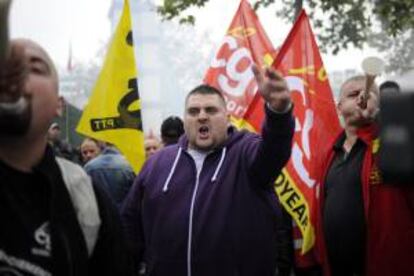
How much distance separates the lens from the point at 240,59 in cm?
758

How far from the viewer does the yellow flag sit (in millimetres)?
6918

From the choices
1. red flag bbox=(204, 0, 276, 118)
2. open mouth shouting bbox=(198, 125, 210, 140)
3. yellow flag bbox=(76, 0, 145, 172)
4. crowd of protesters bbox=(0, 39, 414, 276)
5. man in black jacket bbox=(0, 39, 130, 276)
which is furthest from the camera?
red flag bbox=(204, 0, 276, 118)

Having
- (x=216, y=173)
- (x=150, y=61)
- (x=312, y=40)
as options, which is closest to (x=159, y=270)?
(x=216, y=173)

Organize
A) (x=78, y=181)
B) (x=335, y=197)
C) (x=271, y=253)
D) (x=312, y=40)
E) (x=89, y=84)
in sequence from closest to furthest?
(x=78, y=181) → (x=271, y=253) → (x=335, y=197) → (x=312, y=40) → (x=89, y=84)

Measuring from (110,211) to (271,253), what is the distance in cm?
172

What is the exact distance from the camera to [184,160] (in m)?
4.53

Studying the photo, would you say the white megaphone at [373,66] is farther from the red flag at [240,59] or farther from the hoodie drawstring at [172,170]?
the red flag at [240,59]

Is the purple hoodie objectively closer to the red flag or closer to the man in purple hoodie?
the man in purple hoodie

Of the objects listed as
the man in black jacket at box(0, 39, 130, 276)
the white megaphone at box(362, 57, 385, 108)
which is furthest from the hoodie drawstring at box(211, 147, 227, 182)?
the man in black jacket at box(0, 39, 130, 276)

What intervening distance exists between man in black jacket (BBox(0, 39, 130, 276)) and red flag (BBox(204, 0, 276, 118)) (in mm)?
4753

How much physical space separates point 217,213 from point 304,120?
170cm

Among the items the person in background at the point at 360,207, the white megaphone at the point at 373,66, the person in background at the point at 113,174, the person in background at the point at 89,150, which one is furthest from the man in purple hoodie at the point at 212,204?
the person in background at the point at 89,150

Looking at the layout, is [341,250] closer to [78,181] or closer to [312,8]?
[78,181]

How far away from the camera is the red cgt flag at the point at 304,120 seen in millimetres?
5488
